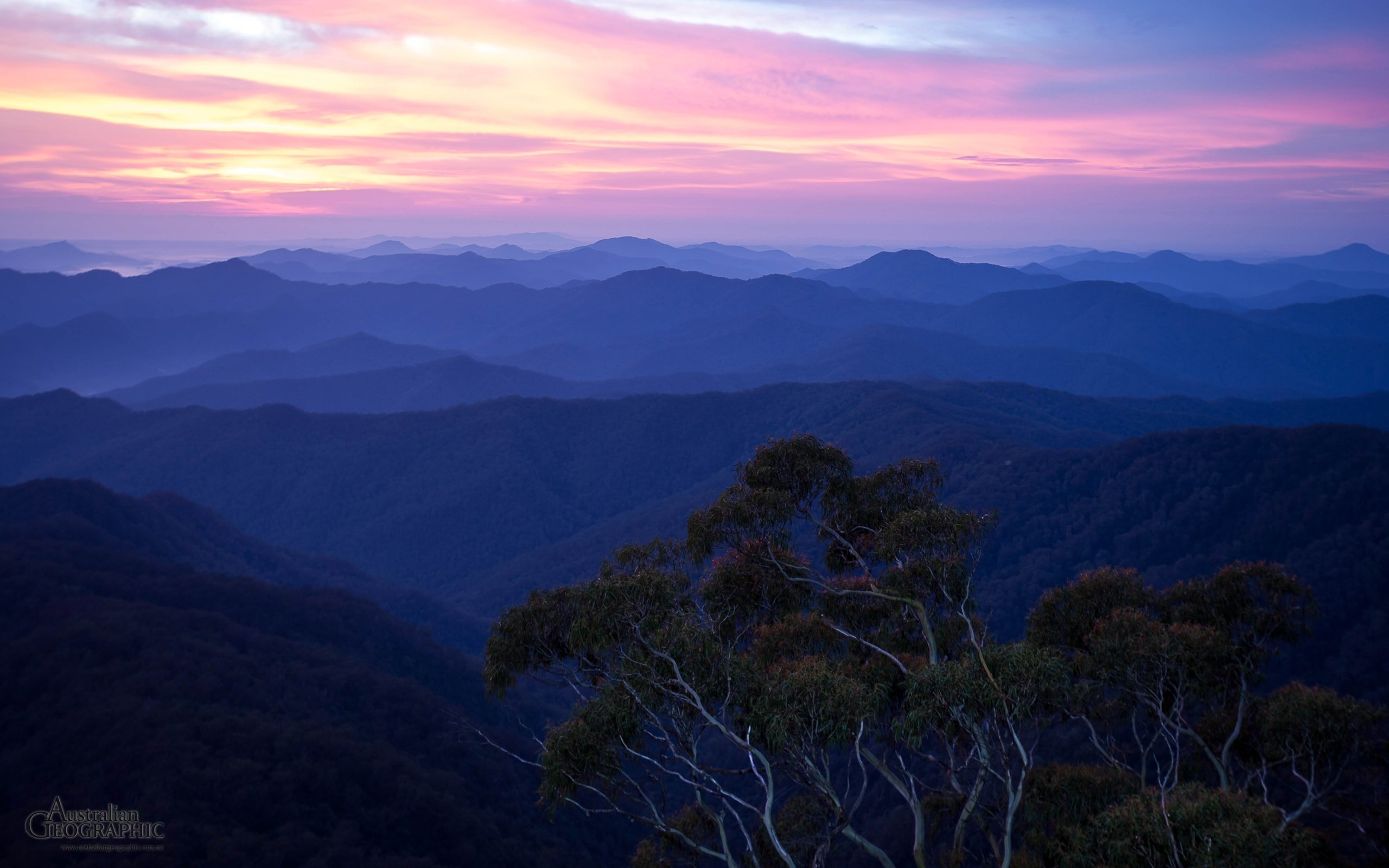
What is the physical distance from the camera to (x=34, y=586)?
182 ft

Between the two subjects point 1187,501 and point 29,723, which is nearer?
point 29,723

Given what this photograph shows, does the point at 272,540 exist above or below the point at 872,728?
below

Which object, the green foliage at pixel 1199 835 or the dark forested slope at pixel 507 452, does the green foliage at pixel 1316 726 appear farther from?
the dark forested slope at pixel 507 452

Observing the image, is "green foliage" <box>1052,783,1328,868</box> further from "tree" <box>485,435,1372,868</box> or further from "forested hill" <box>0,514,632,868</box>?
"forested hill" <box>0,514,632,868</box>

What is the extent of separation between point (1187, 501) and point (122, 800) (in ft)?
313

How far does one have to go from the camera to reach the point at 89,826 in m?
32.6

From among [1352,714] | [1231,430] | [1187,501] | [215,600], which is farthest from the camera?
[1231,430]

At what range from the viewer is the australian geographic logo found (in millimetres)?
31109

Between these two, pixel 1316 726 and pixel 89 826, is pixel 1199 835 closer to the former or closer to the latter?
pixel 1316 726

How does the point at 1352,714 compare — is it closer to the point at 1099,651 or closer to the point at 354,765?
the point at 1099,651

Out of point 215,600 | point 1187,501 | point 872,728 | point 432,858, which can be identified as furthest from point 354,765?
point 1187,501

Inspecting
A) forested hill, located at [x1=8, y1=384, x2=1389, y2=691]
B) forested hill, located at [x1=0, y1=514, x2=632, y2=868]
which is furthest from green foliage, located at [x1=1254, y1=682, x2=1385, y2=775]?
forested hill, located at [x1=8, y1=384, x2=1389, y2=691]

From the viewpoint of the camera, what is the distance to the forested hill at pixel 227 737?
36188 mm

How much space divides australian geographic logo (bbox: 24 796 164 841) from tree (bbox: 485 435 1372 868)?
27631 millimetres
